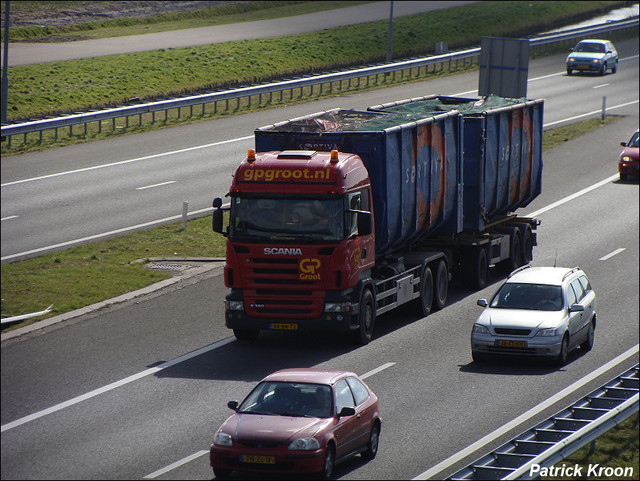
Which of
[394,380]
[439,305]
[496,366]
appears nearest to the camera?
[394,380]

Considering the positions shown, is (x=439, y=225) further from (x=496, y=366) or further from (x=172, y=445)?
(x=172, y=445)

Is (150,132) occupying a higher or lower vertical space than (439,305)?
higher

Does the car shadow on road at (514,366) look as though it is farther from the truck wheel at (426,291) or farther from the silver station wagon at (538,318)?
the truck wheel at (426,291)

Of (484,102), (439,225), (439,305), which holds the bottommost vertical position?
(439,305)

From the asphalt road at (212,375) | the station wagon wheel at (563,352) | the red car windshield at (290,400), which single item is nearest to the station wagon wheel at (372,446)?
the asphalt road at (212,375)

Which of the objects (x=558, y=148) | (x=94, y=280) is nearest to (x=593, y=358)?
(x=94, y=280)

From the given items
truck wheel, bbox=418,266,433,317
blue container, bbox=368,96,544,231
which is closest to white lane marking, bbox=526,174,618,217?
blue container, bbox=368,96,544,231

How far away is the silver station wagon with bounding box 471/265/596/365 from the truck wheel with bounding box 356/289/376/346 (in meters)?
2.24

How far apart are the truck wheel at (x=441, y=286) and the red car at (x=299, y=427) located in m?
11.1

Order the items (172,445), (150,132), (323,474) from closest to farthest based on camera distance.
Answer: (323,474) < (172,445) < (150,132)

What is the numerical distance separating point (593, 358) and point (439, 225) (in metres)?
5.91

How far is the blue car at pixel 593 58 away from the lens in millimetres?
70375

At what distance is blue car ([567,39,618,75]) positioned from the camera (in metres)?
70.4

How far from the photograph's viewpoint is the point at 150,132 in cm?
3306
